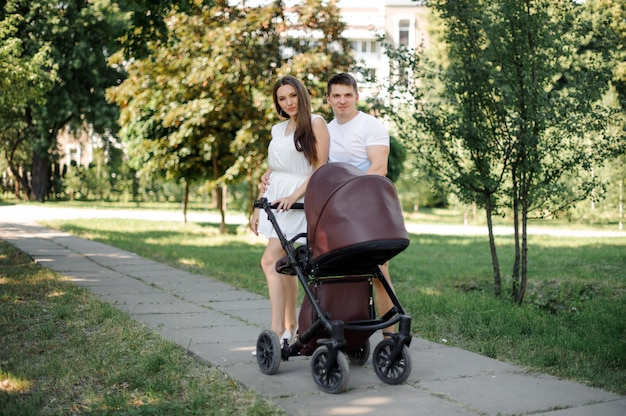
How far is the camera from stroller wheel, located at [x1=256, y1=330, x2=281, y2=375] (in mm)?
4477

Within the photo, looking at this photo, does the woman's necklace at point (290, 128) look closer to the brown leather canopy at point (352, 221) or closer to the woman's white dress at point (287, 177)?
the woman's white dress at point (287, 177)

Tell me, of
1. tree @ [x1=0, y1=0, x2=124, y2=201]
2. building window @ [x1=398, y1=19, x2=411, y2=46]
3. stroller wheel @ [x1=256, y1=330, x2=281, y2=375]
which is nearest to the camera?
stroller wheel @ [x1=256, y1=330, x2=281, y2=375]

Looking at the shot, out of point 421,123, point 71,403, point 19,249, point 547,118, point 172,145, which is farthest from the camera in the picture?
point 172,145

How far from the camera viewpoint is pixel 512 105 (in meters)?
7.86

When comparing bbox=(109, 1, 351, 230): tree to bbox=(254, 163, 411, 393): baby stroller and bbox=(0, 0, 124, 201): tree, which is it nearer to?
bbox=(254, 163, 411, 393): baby stroller

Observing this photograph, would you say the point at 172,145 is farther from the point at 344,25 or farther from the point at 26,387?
the point at 26,387

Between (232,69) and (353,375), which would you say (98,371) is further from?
(232,69)

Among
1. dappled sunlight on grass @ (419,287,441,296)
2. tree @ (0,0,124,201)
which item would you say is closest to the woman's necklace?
dappled sunlight on grass @ (419,287,441,296)

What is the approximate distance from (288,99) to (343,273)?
4.09 ft

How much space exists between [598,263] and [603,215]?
18.1 m

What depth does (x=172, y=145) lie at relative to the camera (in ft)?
53.0

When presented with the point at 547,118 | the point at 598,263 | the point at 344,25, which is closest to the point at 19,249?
the point at 344,25

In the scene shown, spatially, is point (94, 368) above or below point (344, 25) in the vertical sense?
below

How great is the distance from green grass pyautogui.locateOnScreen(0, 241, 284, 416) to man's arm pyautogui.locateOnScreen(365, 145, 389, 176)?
157cm
